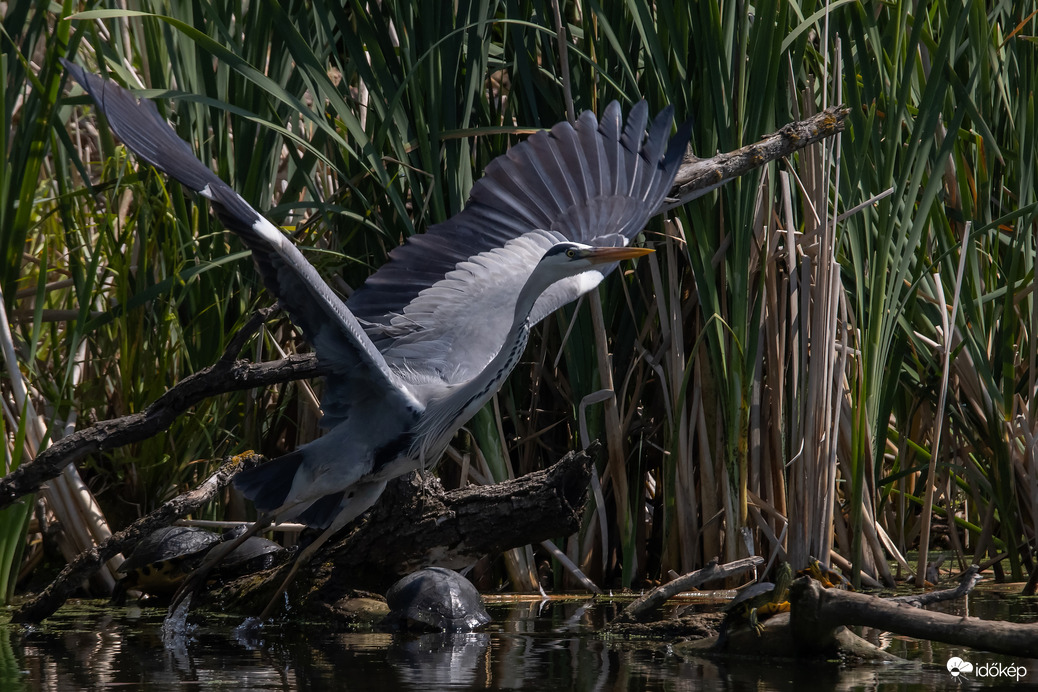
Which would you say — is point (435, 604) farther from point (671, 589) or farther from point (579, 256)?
point (579, 256)

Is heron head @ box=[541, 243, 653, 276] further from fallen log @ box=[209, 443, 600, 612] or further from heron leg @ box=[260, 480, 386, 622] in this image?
heron leg @ box=[260, 480, 386, 622]

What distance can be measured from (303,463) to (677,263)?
1.65 m

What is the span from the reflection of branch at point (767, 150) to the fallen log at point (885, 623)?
1509 millimetres

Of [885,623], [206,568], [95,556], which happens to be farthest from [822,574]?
[95,556]

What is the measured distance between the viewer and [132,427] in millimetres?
3711

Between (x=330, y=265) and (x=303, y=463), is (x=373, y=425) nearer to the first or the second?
(x=303, y=463)

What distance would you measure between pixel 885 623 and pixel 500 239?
2245mm

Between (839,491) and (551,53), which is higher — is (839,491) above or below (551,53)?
below

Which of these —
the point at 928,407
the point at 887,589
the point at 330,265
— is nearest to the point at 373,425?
the point at 330,265

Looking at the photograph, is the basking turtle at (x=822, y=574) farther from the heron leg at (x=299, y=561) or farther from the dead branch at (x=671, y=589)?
the heron leg at (x=299, y=561)

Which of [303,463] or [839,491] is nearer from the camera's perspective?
[303,463]

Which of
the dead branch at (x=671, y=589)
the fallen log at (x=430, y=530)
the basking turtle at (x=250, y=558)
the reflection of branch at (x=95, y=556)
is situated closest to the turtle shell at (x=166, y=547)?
the basking turtle at (x=250, y=558)

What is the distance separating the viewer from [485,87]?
504 cm

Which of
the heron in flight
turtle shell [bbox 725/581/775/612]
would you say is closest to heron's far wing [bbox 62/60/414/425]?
the heron in flight
